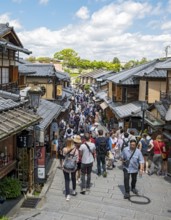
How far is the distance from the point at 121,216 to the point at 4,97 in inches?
226

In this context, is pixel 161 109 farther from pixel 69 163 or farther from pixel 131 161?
pixel 69 163

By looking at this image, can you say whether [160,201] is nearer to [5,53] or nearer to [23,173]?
[23,173]

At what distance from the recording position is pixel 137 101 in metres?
27.4

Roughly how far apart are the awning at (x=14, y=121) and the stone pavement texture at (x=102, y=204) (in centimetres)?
235

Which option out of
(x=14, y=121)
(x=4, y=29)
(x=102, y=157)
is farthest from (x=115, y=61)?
(x=14, y=121)

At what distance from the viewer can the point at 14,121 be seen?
28.1 feet

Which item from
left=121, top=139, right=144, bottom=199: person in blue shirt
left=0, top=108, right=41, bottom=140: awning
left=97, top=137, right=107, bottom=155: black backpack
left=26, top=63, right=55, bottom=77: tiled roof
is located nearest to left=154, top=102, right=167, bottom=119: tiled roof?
left=97, top=137, right=107, bottom=155: black backpack

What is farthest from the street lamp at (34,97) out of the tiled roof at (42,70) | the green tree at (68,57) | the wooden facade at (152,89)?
the green tree at (68,57)

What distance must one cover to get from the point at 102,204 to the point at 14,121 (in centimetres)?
387

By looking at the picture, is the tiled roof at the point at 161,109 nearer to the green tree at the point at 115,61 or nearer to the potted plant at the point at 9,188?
the potted plant at the point at 9,188

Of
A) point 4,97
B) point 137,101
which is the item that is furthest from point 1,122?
point 137,101

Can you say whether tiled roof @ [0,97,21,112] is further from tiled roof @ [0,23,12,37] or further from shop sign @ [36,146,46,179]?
tiled roof @ [0,23,12,37]

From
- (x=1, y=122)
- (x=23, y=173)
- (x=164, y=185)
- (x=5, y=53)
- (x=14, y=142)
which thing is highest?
(x=5, y=53)

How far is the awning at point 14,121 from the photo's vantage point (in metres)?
7.55
